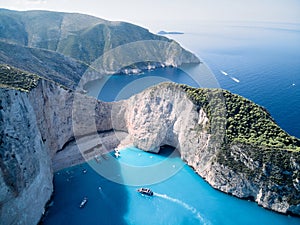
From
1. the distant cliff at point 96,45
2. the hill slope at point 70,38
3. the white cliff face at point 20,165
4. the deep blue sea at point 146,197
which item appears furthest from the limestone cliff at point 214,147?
the hill slope at point 70,38

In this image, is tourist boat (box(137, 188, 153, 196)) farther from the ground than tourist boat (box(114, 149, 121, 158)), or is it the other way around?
tourist boat (box(137, 188, 153, 196))


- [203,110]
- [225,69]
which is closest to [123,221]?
[203,110]

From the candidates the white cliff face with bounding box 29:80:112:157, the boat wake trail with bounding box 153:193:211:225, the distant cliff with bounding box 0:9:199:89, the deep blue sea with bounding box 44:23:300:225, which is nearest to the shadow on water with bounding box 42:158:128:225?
the deep blue sea with bounding box 44:23:300:225

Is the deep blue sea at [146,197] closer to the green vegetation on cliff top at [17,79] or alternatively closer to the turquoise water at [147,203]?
the turquoise water at [147,203]

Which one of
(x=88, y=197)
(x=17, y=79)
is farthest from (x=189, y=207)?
(x=17, y=79)

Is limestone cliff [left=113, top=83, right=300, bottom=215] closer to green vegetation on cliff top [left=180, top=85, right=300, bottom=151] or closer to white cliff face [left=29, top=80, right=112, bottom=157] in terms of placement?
green vegetation on cliff top [left=180, top=85, right=300, bottom=151]

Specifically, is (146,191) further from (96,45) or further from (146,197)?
(96,45)
